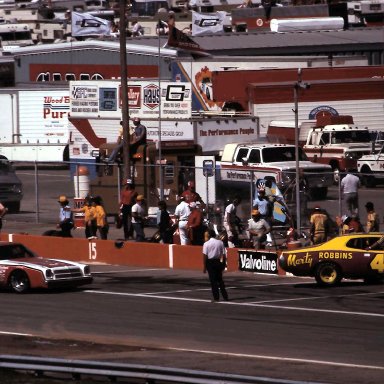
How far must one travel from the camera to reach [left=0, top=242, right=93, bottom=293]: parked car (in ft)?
80.1

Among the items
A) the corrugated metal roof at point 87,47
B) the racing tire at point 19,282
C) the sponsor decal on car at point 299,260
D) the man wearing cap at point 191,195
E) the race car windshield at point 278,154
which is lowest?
the racing tire at point 19,282

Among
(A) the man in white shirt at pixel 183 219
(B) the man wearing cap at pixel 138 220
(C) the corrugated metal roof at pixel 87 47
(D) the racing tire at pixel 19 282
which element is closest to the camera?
(D) the racing tire at pixel 19 282

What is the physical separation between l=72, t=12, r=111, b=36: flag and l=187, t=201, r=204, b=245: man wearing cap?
3972 centimetres

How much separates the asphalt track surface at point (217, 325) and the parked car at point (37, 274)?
0.26 metres

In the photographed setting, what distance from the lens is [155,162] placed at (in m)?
35.8

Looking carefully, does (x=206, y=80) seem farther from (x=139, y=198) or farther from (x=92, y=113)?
(x=139, y=198)

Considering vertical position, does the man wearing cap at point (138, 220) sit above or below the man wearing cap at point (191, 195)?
Answer: below

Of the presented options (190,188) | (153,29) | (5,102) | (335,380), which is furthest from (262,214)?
(153,29)

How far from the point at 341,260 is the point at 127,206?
8956 mm

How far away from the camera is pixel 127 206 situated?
32562 millimetres

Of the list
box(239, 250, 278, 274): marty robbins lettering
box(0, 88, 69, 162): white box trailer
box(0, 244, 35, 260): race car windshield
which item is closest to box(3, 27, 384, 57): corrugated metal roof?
box(0, 88, 69, 162): white box trailer

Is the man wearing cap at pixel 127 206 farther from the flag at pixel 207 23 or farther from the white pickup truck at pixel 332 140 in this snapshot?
the flag at pixel 207 23

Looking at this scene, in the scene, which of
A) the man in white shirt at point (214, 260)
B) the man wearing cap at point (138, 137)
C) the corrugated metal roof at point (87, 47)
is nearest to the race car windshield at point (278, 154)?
A: the man wearing cap at point (138, 137)

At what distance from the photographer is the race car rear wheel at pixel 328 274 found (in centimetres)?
2512
